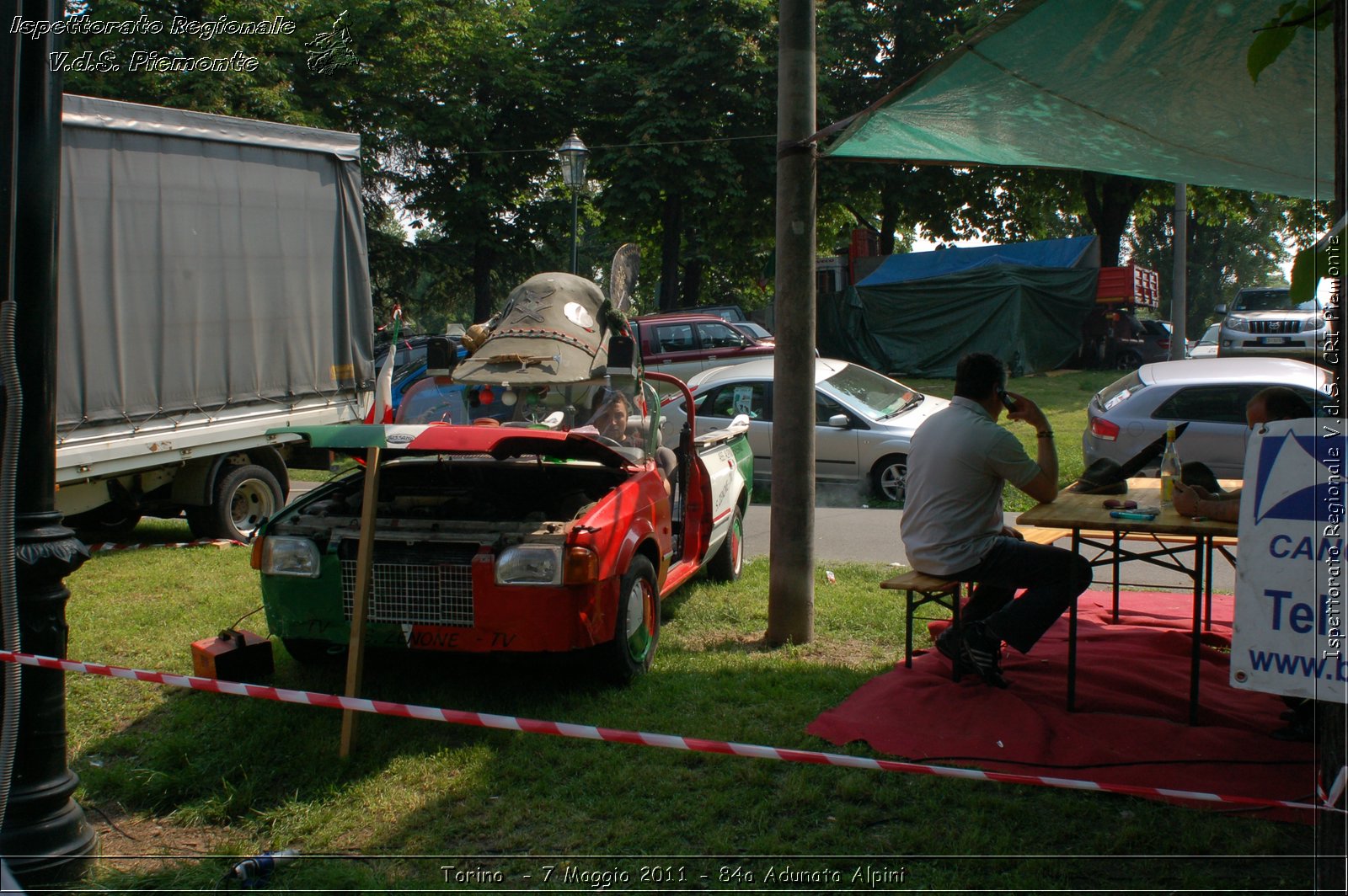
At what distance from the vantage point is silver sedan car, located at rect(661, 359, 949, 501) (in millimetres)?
11781

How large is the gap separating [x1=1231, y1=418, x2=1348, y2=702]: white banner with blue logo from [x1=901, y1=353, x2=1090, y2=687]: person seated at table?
2.15 meters

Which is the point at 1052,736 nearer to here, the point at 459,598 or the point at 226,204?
the point at 459,598

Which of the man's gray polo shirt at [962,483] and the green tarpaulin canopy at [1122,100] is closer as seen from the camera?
the green tarpaulin canopy at [1122,100]

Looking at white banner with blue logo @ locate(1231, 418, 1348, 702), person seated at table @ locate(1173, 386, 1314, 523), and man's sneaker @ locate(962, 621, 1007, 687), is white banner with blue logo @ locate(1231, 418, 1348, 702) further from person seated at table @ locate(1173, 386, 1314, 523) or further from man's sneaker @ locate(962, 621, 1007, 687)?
man's sneaker @ locate(962, 621, 1007, 687)

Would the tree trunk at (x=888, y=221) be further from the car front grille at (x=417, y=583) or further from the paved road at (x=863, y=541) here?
the car front grille at (x=417, y=583)

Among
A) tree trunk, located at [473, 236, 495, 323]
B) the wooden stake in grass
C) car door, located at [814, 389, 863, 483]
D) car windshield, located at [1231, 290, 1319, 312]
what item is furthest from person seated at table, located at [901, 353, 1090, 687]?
tree trunk, located at [473, 236, 495, 323]

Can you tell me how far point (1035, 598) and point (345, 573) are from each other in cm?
346

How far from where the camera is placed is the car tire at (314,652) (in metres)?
5.81

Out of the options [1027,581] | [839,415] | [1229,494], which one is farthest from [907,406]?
[1229,494]

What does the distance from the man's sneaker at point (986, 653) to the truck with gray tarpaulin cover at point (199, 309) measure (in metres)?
5.73

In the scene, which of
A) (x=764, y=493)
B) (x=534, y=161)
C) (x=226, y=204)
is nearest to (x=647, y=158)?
(x=534, y=161)

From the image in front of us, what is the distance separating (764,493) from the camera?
513 inches

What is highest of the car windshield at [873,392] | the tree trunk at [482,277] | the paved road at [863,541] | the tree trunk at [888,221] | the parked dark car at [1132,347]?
the tree trunk at [888,221]

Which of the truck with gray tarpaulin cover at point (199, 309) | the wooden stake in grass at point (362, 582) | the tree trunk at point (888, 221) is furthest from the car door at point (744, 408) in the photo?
the tree trunk at point (888, 221)
